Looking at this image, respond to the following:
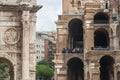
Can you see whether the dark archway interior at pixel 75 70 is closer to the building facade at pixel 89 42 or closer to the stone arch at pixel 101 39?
the building facade at pixel 89 42

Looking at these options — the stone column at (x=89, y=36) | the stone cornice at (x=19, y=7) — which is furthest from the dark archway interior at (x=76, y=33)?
the stone cornice at (x=19, y=7)

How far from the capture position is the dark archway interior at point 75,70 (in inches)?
3091

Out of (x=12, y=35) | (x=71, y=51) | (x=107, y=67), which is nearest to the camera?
(x=12, y=35)

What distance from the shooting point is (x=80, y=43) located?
8081cm

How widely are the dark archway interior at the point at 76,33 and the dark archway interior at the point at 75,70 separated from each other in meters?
2.64

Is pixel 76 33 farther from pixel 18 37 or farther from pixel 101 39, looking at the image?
pixel 18 37

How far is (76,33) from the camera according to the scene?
81.6 m

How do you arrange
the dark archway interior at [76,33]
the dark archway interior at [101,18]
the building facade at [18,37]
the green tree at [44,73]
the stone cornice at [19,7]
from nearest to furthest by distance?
the building facade at [18,37] → the stone cornice at [19,7] → the dark archway interior at [101,18] → the dark archway interior at [76,33] → the green tree at [44,73]

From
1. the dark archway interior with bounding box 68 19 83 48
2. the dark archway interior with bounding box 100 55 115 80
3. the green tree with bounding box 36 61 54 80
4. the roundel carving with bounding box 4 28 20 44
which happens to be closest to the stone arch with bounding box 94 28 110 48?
the dark archway interior with bounding box 68 19 83 48

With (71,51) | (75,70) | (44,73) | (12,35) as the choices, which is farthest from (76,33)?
(44,73)

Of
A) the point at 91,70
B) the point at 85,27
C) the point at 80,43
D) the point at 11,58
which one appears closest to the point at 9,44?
the point at 11,58

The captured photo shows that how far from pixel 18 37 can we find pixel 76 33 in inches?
1577

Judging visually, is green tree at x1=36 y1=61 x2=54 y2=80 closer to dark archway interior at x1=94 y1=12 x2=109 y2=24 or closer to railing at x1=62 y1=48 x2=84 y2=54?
dark archway interior at x1=94 y1=12 x2=109 y2=24

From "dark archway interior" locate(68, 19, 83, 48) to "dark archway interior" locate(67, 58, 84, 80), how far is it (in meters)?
2.64
